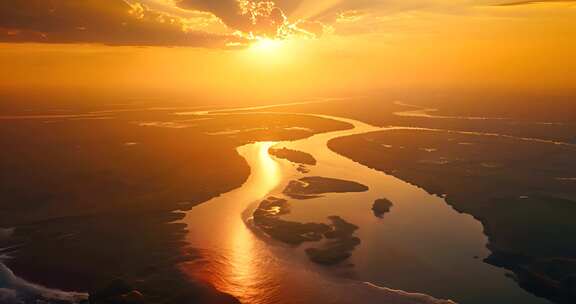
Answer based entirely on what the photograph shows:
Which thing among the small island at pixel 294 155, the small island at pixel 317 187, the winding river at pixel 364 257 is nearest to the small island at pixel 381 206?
the winding river at pixel 364 257

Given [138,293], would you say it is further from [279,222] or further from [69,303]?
[279,222]

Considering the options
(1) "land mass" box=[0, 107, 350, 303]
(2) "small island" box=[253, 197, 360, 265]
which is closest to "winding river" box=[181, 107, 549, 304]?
(2) "small island" box=[253, 197, 360, 265]

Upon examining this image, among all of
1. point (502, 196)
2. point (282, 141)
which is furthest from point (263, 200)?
point (282, 141)

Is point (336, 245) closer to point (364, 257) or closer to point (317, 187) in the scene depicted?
point (364, 257)

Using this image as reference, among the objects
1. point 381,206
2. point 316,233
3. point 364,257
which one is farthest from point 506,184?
point 364,257

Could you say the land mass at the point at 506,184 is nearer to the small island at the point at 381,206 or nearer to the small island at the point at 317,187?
the small island at the point at 381,206
